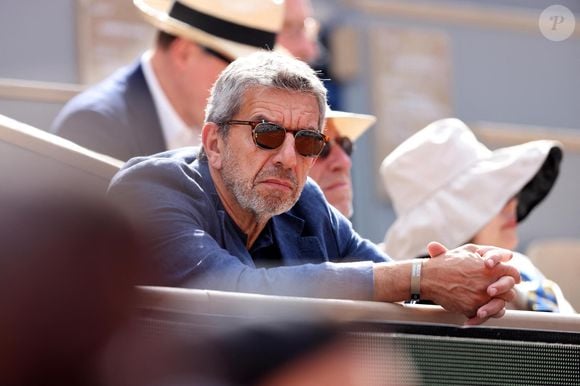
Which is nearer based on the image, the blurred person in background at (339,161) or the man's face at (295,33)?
the blurred person in background at (339,161)

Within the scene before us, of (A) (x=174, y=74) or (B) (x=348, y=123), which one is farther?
(A) (x=174, y=74)

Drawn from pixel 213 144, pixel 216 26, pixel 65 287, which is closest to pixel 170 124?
pixel 216 26

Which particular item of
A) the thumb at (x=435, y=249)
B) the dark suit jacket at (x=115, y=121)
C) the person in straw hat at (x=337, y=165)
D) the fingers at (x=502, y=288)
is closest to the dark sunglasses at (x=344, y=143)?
the person in straw hat at (x=337, y=165)

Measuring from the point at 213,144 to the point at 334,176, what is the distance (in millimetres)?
1190

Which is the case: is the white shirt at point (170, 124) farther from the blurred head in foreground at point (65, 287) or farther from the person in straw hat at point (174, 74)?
the blurred head in foreground at point (65, 287)

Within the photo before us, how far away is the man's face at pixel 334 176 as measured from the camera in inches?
170

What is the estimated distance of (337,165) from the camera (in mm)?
4344

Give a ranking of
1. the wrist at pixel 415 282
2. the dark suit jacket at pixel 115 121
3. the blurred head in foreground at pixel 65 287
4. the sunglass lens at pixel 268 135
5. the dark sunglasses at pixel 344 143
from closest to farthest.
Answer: the blurred head in foreground at pixel 65 287
the wrist at pixel 415 282
the sunglass lens at pixel 268 135
the dark suit jacket at pixel 115 121
the dark sunglasses at pixel 344 143

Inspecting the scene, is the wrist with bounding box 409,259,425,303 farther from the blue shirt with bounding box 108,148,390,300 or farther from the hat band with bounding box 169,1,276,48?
the hat band with bounding box 169,1,276,48

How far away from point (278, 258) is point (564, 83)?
293 inches

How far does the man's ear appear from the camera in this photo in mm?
3177

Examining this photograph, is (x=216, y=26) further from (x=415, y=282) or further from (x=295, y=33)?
(x=415, y=282)

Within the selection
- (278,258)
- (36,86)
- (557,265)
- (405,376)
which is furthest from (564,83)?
(405,376)

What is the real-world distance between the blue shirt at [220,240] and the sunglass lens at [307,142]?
242 mm
